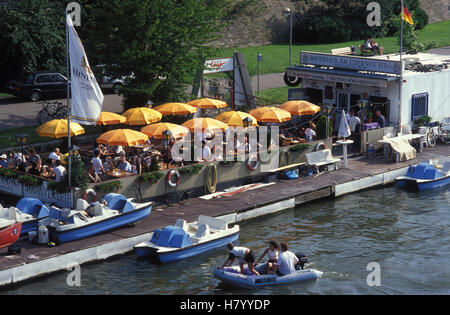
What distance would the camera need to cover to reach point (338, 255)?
22.0 m

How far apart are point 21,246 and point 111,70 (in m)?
13.6

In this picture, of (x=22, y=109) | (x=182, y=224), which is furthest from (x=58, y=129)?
(x=22, y=109)

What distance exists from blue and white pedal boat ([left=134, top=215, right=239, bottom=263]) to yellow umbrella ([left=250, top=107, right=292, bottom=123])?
7.98m

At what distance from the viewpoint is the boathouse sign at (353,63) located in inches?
1288

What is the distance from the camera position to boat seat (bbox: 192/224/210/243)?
21.8 metres

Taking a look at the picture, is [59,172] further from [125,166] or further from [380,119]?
[380,119]

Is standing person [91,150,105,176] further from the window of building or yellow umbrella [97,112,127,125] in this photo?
the window of building

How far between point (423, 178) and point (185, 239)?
1237 centimetres

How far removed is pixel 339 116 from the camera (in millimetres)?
34125

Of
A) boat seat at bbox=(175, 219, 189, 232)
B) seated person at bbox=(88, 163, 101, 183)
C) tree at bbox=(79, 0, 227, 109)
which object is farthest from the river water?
tree at bbox=(79, 0, 227, 109)

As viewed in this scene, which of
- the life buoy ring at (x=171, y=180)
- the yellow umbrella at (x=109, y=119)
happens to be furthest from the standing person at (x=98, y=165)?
the yellow umbrella at (x=109, y=119)

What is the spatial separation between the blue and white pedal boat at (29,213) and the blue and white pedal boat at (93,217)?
44 centimetres

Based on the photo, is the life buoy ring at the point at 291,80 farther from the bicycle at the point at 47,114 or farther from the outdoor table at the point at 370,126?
the bicycle at the point at 47,114
